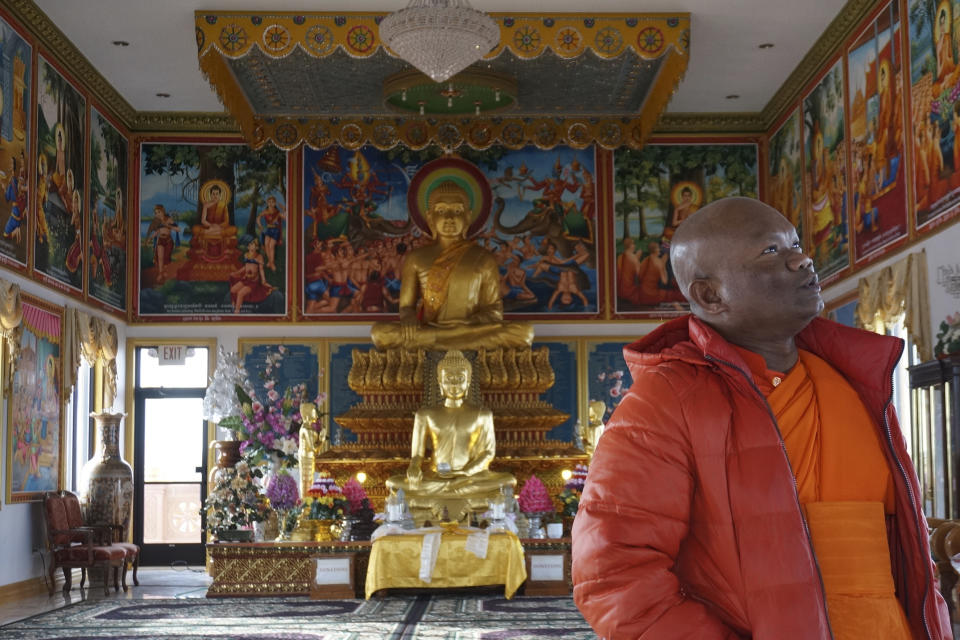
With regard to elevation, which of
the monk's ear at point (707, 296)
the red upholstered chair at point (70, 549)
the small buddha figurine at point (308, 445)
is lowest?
the red upholstered chair at point (70, 549)

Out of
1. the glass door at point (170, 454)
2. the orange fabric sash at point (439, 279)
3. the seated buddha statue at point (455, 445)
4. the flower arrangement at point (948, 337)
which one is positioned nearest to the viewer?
the flower arrangement at point (948, 337)

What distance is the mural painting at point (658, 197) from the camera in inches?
506

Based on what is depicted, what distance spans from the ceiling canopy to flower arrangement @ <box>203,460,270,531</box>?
3.44 metres

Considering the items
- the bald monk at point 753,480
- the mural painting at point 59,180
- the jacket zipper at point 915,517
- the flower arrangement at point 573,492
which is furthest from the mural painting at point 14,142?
the jacket zipper at point 915,517

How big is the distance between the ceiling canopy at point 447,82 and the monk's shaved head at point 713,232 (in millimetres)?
8135

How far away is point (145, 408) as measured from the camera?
1270cm

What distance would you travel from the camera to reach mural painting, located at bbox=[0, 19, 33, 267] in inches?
359

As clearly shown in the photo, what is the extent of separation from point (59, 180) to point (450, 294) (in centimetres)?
392

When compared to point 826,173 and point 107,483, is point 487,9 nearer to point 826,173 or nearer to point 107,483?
point 826,173

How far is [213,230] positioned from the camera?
12.8 meters

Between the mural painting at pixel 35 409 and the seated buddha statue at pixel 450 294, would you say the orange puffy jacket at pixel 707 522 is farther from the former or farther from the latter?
the seated buddha statue at pixel 450 294

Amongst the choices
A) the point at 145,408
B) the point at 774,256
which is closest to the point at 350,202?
the point at 145,408

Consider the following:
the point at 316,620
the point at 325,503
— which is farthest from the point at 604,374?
the point at 316,620

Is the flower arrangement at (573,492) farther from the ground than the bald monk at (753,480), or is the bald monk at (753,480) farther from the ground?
the bald monk at (753,480)
